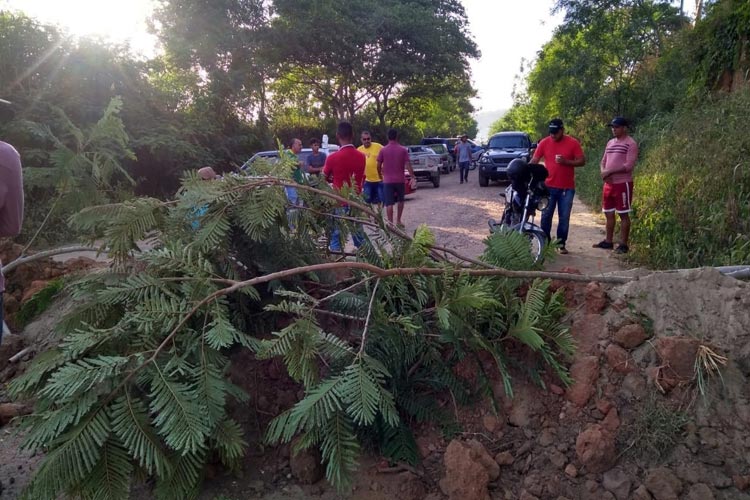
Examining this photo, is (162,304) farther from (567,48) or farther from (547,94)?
(547,94)

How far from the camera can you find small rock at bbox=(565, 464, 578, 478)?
259 centimetres

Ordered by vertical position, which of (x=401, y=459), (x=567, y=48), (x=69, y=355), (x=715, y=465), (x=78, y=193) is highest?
(x=567, y=48)

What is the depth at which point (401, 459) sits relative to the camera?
9.12ft

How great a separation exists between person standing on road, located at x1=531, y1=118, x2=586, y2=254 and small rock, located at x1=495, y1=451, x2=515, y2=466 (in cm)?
442

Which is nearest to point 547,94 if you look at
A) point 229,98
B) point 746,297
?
point 229,98

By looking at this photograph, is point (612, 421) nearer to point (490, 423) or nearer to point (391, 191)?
point (490, 423)

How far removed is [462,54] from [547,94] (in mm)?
6163

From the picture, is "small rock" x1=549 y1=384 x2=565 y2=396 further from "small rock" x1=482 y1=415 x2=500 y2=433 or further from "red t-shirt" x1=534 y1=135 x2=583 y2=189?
"red t-shirt" x1=534 y1=135 x2=583 y2=189

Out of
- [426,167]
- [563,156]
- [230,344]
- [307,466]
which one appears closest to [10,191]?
[230,344]

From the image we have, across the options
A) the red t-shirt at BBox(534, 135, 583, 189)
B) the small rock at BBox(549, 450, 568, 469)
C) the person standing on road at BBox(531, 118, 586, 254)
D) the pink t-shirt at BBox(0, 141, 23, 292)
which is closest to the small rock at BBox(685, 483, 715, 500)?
the small rock at BBox(549, 450, 568, 469)

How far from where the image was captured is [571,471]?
2.60 metres

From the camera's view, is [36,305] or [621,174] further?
[621,174]

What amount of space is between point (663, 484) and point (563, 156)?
492cm

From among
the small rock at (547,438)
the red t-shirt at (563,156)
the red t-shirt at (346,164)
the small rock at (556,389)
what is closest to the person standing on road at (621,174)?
the red t-shirt at (563,156)
